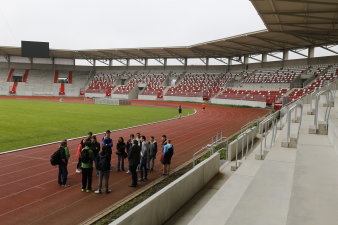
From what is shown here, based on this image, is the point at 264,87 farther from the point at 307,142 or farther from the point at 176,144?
the point at 307,142

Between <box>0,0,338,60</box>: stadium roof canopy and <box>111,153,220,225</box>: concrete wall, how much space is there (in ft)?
53.1

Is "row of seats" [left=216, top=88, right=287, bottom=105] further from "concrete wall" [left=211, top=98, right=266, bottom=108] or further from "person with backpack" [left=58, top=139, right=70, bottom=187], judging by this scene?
"person with backpack" [left=58, top=139, right=70, bottom=187]

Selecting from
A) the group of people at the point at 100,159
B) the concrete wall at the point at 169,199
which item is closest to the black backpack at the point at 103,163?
the group of people at the point at 100,159

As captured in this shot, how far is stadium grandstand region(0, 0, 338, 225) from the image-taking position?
4.77 meters

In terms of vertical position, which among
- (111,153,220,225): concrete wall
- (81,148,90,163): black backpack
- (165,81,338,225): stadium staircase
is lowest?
(111,153,220,225): concrete wall

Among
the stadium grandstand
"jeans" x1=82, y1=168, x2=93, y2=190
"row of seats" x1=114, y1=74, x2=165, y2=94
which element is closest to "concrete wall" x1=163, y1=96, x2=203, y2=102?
the stadium grandstand

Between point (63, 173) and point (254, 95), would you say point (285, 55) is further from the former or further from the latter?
point (63, 173)

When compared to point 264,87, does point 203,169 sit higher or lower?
lower

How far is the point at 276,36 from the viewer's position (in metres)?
35.8

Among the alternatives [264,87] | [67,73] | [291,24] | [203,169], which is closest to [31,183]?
[203,169]

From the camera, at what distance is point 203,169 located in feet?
26.4

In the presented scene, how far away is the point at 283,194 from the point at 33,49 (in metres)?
64.5

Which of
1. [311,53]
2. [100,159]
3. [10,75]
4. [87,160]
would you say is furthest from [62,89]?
[100,159]

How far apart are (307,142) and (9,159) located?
36.1ft
